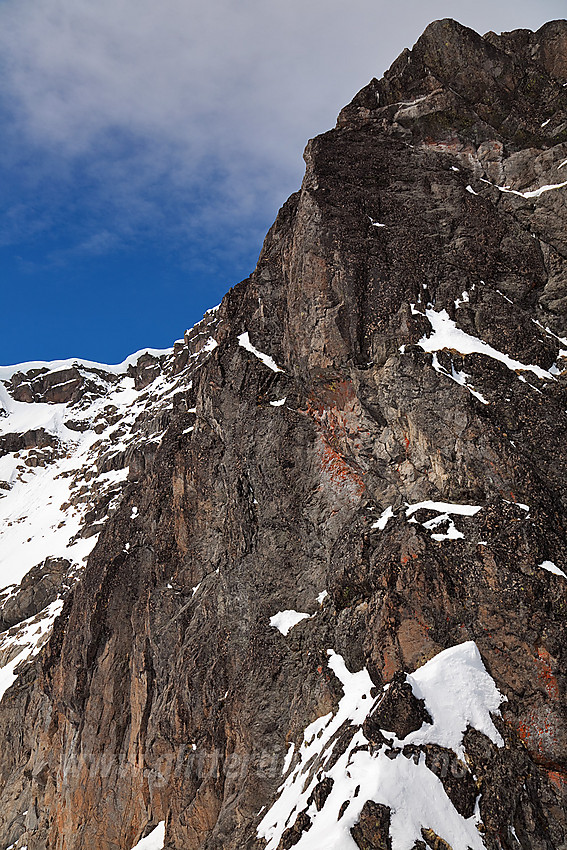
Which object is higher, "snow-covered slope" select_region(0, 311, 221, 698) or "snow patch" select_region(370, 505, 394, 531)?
"snow-covered slope" select_region(0, 311, 221, 698)

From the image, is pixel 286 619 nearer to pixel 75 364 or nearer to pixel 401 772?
pixel 401 772

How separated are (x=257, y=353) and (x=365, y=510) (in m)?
9.03

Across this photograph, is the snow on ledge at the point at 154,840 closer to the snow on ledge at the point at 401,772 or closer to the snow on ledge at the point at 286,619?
the snow on ledge at the point at 401,772

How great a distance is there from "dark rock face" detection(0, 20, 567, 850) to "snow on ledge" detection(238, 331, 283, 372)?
0.71 feet

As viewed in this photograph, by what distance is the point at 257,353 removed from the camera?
2722 cm

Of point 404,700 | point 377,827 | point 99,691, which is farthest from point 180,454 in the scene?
point 377,827

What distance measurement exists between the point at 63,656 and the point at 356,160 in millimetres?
27932

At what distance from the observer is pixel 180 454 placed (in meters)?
29.6

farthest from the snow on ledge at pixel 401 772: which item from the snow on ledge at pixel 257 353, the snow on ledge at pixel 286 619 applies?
the snow on ledge at pixel 257 353

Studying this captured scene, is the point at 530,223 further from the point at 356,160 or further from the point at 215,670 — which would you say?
the point at 215,670

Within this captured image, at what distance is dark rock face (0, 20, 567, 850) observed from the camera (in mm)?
16109

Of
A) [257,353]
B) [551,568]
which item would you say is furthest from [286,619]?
[257,353]

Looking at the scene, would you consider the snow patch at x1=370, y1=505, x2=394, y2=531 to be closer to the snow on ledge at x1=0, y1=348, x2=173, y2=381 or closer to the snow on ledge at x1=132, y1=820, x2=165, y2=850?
the snow on ledge at x1=132, y1=820, x2=165, y2=850

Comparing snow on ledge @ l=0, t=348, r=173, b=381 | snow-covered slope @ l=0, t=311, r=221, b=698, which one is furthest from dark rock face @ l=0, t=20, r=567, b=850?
snow on ledge @ l=0, t=348, r=173, b=381
